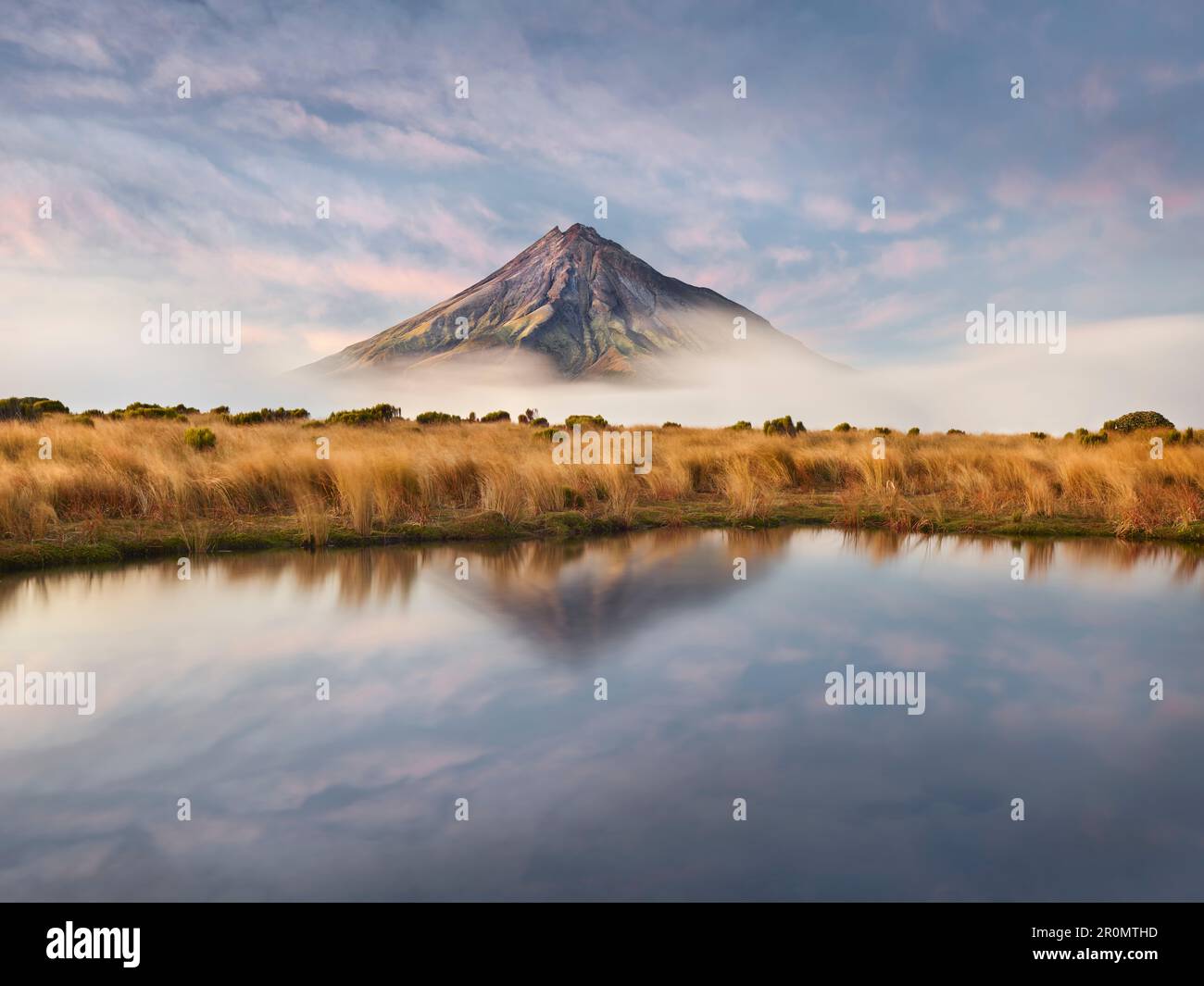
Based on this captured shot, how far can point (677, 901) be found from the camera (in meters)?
2.84

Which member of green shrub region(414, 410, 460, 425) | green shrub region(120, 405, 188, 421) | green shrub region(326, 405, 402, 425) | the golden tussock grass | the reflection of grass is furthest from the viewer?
green shrub region(414, 410, 460, 425)

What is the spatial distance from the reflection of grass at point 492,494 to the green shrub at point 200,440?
0.30 meters

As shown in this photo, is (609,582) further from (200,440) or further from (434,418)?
(434,418)

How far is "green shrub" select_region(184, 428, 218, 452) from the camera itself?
52.1ft

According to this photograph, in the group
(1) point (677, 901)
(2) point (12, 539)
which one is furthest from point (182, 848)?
(2) point (12, 539)

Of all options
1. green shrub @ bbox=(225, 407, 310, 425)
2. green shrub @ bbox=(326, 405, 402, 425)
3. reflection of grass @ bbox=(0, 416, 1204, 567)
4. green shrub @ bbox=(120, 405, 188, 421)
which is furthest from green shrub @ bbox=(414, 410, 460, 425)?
reflection of grass @ bbox=(0, 416, 1204, 567)

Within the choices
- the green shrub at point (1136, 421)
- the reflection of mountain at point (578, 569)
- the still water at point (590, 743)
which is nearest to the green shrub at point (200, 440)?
the reflection of mountain at point (578, 569)

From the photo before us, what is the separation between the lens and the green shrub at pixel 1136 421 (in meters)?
29.5

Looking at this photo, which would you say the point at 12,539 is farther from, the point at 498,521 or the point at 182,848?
the point at 182,848

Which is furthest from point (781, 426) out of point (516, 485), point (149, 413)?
point (149, 413)

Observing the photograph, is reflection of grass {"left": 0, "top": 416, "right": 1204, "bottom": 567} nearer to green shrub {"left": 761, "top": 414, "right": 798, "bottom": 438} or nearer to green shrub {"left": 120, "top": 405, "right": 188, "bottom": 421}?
green shrub {"left": 761, "top": 414, "right": 798, "bottom": 438}

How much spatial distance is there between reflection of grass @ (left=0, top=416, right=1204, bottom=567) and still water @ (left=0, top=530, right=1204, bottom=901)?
200cm
